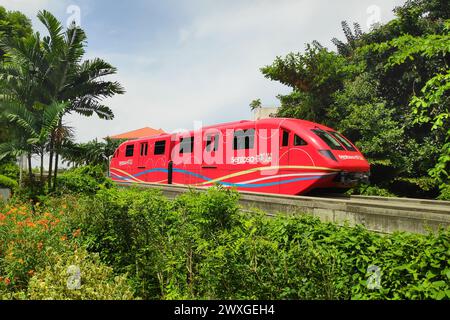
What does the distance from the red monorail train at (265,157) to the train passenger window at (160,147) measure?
0.16 ft

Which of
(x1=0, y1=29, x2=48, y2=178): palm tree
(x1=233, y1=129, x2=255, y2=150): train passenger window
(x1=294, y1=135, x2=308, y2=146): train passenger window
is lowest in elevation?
(x1=294, y1=135, x2=308, y2=146): train passenger window

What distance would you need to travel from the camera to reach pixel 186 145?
52.6 feet

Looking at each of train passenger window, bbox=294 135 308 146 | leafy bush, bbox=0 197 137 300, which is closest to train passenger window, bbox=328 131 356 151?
train passenger window, bbox=294 135 308 146

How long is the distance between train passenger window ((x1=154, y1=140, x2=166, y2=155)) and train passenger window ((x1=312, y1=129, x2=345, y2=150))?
8.33 metres

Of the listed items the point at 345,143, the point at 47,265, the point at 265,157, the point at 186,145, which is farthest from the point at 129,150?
the point at 47,265

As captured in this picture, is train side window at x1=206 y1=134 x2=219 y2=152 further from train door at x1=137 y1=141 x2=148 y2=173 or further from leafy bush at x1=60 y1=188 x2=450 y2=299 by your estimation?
leafy bush at x1=60 y1=188 x2=450 y2=299

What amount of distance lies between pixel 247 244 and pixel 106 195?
17.0ft

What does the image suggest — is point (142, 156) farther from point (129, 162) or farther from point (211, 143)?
point (211, 143)

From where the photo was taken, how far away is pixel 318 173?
10430 millimetres

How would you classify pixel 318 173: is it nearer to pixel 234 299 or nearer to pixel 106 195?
pixel 106 195

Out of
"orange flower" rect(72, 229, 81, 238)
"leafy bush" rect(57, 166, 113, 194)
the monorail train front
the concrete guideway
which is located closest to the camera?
the concrete guideway

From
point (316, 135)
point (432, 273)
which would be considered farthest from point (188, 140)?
point (432, 273)

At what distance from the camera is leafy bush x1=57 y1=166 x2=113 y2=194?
1543cm
